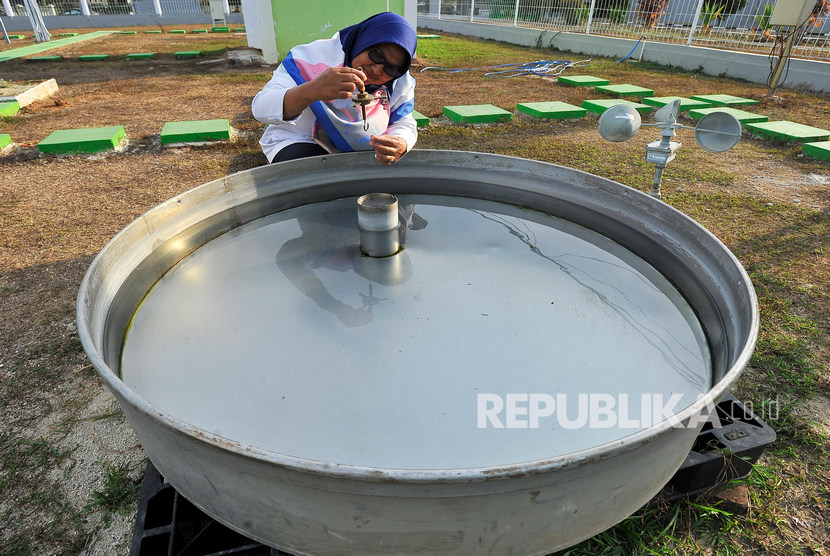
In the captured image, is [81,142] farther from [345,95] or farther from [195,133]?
[345,95]

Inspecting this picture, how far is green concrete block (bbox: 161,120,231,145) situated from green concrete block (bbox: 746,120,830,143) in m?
6.21

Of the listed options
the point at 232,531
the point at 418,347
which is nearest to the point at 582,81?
the point at 418,347

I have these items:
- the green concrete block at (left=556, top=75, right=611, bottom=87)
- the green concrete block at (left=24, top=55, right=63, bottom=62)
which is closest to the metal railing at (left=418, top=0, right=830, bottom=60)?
the green concrete block at (left=556, top=75, right=611, bottom=87)

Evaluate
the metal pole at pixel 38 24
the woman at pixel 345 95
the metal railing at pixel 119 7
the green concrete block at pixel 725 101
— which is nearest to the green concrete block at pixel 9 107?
the woman at pixel 345 95

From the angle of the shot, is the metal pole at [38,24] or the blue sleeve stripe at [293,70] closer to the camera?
the blue sleeve stripe at [293,70]

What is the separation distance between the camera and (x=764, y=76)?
8867mm

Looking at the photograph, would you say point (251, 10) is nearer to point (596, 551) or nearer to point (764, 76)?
point (764, 76)

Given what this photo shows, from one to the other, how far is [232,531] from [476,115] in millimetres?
5374

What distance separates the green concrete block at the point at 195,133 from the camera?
16.3 ft

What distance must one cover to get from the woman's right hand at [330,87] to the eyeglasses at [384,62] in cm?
28

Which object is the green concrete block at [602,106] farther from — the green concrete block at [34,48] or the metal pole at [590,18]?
the green concrete block at [34,48]

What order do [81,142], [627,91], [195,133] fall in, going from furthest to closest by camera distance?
1. [627,91]
2. [195,133]
3. [81,142]

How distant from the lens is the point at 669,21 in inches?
467

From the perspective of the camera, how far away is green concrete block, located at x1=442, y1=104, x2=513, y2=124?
19.1ft
